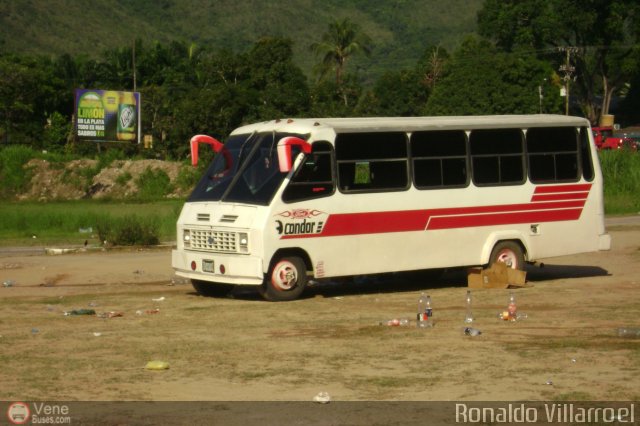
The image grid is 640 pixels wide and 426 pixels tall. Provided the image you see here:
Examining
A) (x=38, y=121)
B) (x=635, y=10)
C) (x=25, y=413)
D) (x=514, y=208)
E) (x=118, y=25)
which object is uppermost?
(x=118, y=25)

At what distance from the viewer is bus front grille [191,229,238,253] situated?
17.1 metres

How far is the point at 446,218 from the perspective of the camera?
18.6 meters

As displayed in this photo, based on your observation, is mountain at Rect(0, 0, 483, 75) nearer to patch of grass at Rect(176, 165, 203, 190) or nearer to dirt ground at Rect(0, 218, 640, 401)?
patch of grass at Rect(176, 165, 203, 190)

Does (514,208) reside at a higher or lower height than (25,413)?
higher

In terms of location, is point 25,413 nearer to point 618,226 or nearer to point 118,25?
point 618,226

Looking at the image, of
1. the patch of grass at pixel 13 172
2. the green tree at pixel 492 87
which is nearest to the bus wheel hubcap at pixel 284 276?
the patch of grass at pixel 13 172

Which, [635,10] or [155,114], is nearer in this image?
[155,114]

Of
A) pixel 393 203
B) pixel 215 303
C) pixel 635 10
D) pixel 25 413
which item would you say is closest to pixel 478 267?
pixel 393 203

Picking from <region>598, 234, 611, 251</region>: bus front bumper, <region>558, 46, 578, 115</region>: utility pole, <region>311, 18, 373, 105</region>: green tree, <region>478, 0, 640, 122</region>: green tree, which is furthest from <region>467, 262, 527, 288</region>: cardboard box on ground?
<region>311, 18, 373, 105</region>: green tree

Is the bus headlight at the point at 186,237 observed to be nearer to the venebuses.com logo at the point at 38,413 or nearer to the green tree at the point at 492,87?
the venebuses.com logo at the point at 38,413

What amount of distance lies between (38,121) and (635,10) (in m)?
47.4

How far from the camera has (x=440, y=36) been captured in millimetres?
178000

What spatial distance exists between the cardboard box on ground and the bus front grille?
13.6ft

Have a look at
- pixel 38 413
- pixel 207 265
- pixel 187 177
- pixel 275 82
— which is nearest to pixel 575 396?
pixel 38 413
